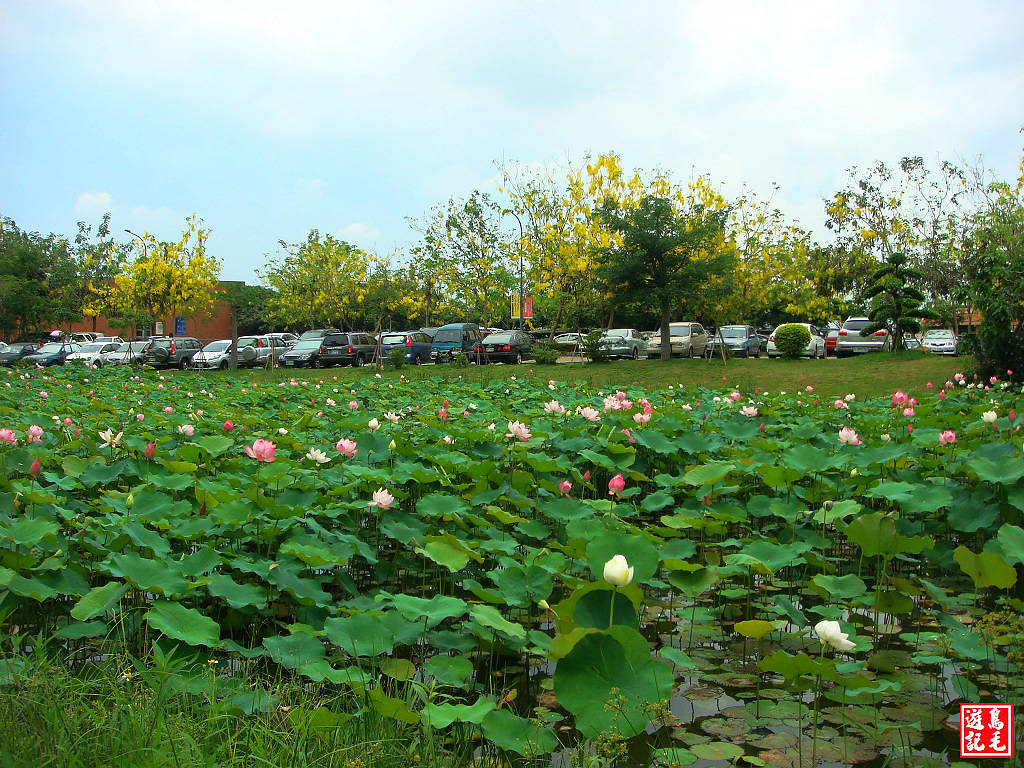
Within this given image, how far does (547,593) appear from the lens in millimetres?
2592

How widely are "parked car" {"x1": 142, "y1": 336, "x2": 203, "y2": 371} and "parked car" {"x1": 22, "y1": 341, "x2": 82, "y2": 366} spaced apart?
A: 4.69 meters

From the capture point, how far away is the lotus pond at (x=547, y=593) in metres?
2.02

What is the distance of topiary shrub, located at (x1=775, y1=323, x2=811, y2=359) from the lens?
20516 mm

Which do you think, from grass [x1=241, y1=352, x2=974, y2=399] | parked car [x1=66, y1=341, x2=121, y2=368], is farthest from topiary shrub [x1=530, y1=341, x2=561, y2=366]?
parked car [x1=66, y1=341, x2=121, y2=368]

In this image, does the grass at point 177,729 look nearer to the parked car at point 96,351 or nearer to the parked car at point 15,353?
the parked car at point 96,351

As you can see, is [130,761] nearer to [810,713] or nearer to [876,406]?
[810,713]

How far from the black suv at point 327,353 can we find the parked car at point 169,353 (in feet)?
13.9

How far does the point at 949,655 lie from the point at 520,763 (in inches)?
66.4

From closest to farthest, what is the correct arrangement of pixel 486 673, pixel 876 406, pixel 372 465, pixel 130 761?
pixel 130 761 → pixel 486 673 → pixel 372 465 → pixel 876 406

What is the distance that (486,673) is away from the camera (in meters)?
2.55

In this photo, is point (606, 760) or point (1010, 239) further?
point (1010, 239)

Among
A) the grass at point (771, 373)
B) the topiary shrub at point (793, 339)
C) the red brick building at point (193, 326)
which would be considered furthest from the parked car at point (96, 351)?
the topiary shrub at point (793, 339)

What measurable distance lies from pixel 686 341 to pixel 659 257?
5059 millimetres

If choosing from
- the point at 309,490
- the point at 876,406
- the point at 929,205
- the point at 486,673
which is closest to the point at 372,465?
the point at 309,490
